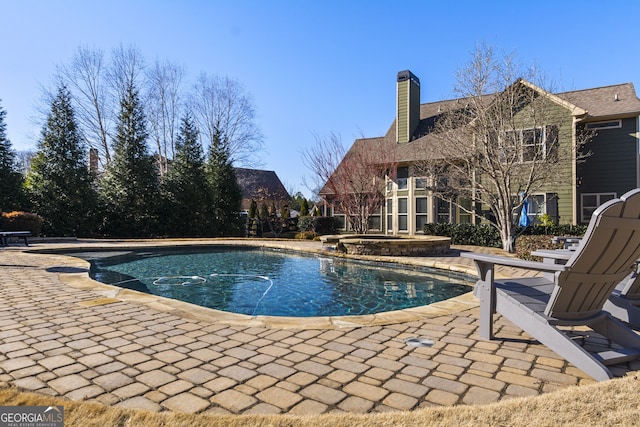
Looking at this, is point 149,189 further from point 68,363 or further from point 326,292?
point 68,363

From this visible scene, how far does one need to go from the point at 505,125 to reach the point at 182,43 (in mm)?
11142

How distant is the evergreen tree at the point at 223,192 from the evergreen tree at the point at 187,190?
431mm

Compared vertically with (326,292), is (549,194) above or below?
above

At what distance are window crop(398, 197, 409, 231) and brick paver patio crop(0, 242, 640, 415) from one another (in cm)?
1382

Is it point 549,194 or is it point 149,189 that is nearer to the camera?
point 549,194

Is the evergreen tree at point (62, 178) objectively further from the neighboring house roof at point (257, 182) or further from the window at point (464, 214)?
the neighboring house roof at point (257, 182)

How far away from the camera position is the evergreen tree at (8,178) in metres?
14.8

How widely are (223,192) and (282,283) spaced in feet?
45.0

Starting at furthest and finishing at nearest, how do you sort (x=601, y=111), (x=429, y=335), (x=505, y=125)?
(x=601, y=111), (x=505, y=125), (x=429, y=335)

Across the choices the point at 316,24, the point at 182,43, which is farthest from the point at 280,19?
the point at 182,43

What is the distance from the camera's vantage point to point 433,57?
12320 millimetres

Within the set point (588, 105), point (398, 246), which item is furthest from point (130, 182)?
point (588, 105)

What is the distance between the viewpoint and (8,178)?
49.2 ft

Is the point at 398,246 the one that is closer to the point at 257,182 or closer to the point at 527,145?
the point at 527,145
